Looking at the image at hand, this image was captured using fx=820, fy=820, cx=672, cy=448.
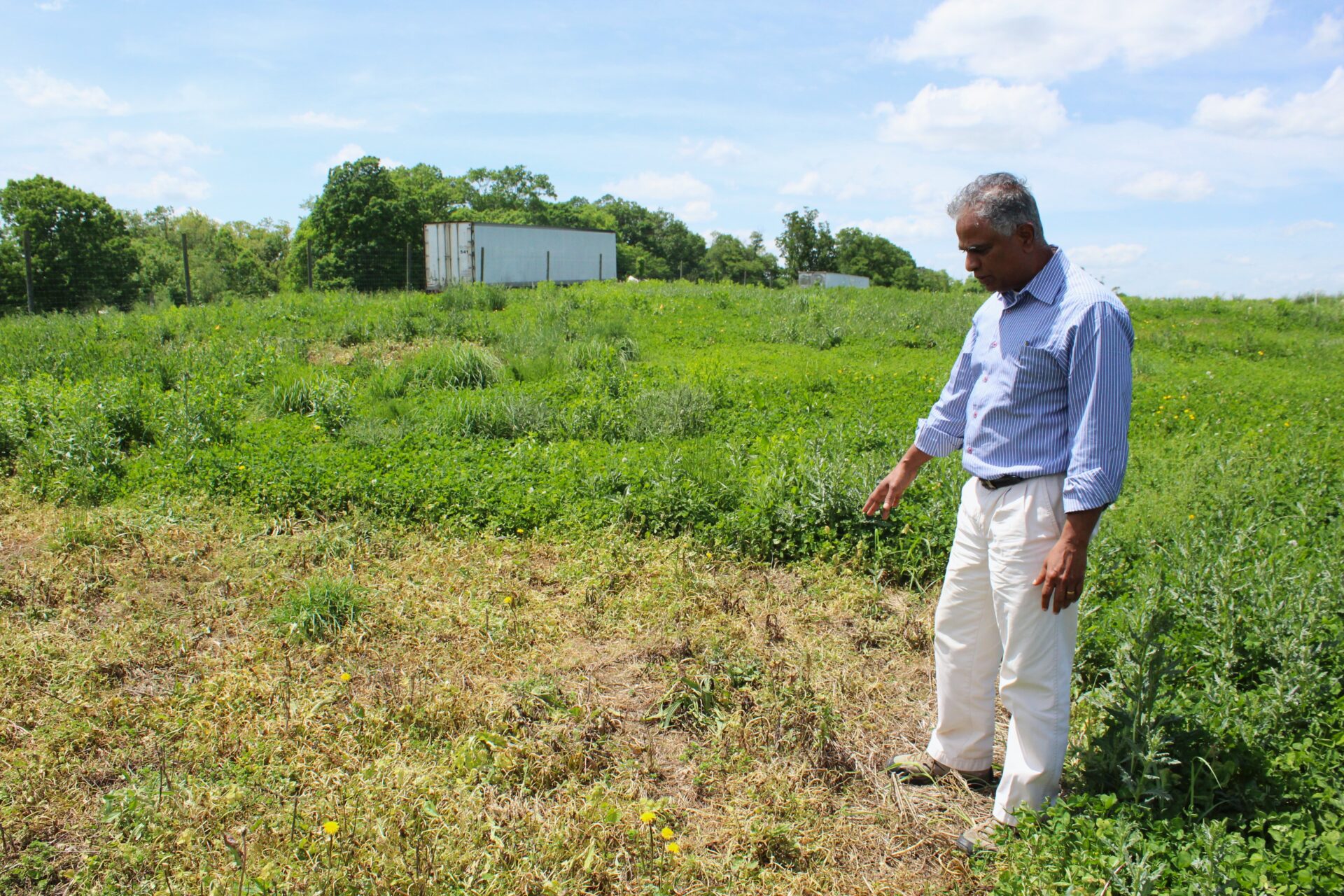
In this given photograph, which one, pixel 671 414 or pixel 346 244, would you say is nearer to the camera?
pixel 671 414

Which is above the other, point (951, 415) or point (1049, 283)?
point (1049, 283)

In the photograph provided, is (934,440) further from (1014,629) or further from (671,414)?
(671,414)

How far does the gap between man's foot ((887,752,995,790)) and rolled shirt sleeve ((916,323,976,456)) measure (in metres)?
1.20

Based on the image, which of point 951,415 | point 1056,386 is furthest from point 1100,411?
point 951,415

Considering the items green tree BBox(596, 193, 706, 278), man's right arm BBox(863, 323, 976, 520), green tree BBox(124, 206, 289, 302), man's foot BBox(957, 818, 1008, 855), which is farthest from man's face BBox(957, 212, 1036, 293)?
green tree BBox(596, 193, 706, 278)

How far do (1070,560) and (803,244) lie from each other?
61163mm

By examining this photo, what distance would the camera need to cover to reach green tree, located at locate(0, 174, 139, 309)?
2948 cm

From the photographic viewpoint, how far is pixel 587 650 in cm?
408

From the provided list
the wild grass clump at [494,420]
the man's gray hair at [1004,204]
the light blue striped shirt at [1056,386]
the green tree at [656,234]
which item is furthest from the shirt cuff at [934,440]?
the green tree at [656,234]

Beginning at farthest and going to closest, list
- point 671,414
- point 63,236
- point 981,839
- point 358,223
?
point 358,223, point 63,236, point 671,414, point 981,839

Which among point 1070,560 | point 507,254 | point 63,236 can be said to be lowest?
point 1070,560

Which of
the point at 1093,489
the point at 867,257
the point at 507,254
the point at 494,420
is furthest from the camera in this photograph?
the point at 867,257

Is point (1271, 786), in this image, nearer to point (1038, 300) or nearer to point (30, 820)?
point (1038, 300)

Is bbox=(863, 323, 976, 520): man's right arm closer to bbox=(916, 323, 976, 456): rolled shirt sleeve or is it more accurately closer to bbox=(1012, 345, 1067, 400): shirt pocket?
bbox=(916, 323, 976, 456): rolled shirt sleeve
